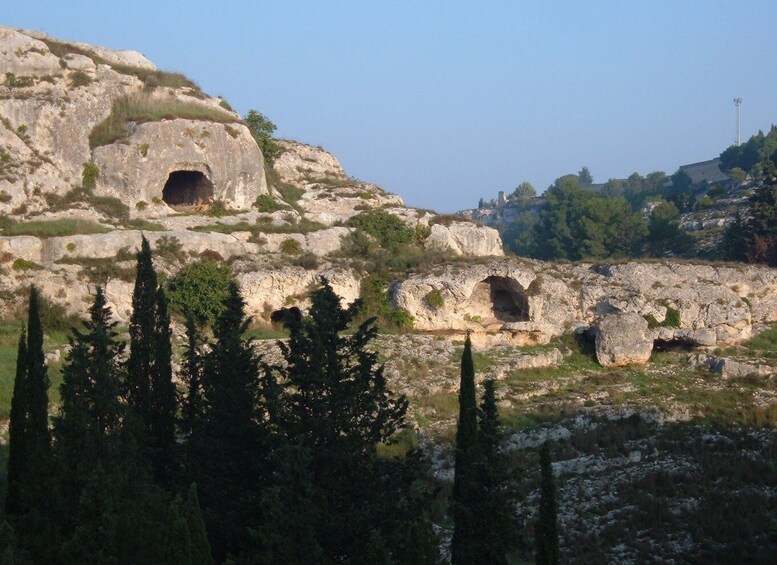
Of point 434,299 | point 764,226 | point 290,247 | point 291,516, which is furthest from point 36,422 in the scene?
point 764,226

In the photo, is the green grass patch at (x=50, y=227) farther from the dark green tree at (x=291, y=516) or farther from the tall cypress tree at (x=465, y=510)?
the tall cypress tree at (x=465, y=510)

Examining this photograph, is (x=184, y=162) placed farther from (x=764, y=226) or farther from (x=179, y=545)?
(x=179, y=545)

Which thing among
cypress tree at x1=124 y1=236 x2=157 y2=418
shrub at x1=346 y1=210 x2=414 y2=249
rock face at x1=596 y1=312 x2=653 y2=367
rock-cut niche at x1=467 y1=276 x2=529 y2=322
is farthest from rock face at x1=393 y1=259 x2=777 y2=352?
cypress tree at x1=124 y1=236 x2=157 y2=418

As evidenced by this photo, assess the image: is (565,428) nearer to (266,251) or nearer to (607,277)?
(607,277)

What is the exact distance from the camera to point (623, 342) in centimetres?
4441

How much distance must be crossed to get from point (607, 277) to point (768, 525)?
22.9 metres

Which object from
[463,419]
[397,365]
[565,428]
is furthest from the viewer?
[397,365]

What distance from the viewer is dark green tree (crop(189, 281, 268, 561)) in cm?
2303

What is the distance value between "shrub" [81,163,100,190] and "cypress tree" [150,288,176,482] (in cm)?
2179

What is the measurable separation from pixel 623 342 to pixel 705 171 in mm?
103095

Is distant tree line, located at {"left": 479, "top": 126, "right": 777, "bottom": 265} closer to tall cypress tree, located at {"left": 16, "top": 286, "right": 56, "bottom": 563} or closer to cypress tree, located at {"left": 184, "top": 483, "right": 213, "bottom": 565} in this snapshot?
tall cypress tree, located at {"left": 16, "top": 286, "right": 56, "bottom": 563}

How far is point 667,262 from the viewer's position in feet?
164

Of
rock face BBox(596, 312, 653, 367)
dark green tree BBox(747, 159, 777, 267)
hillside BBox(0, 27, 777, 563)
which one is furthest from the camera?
dark green tree BBox(747, 159, 777, 267)

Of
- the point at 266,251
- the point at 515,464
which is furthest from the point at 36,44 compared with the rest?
the point at 515,464
